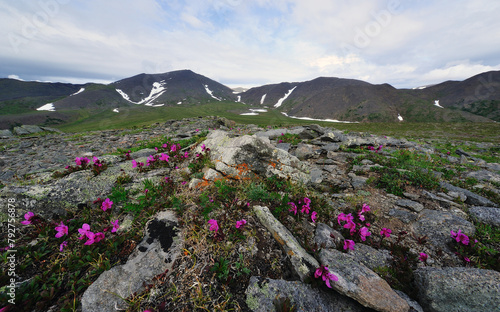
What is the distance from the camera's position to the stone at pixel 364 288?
282 cm

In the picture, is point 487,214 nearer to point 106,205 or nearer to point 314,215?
point 314,215

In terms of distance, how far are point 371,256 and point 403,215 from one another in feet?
8.70

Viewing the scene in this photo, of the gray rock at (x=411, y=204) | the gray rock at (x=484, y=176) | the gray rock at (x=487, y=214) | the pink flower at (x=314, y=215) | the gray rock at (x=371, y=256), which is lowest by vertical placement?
the gray rock at (x=371, y=256)

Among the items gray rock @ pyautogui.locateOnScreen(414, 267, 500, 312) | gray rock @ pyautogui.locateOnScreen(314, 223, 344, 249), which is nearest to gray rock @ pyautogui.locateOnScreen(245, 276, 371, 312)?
gray rock @ pyautogui.locateOnScreen(314, 223, 344, 249)

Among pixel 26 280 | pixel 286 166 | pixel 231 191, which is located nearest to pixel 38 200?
pixel 26 280

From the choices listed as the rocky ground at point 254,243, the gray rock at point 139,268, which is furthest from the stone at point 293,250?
the gray rock at point 139,268

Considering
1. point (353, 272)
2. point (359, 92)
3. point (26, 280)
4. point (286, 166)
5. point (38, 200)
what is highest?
point (359, 92)

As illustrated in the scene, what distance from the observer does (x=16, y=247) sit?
3354mm

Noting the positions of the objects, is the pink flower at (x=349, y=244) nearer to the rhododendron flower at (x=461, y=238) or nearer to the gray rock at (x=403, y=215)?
the rhododendron flower at (x=461, y=238)

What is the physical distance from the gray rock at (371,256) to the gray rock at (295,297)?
123 centimetres

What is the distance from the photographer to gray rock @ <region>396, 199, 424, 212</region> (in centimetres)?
591

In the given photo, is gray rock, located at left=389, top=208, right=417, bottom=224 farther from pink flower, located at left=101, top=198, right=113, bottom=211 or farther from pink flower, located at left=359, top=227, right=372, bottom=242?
pink flower, located at left=101, top=198, right=113, bottom=211

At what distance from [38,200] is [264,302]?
5676mm

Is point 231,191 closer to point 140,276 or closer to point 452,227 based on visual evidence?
point 140,276
